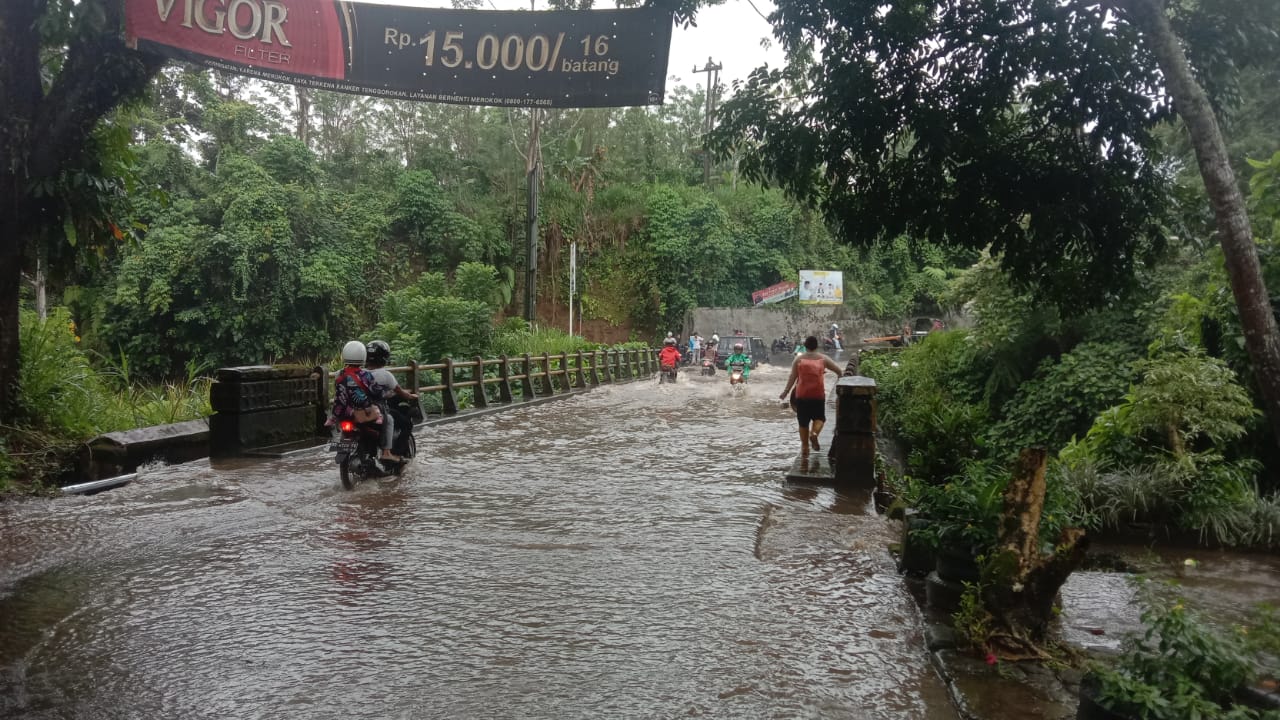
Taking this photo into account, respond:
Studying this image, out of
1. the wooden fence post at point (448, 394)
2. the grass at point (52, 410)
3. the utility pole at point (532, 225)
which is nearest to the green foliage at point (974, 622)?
the grass at point (52, 410)

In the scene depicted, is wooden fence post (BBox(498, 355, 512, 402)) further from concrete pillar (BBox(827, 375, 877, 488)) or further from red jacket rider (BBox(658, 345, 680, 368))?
concrete pillar (BBox(827, 375, 877, 488))

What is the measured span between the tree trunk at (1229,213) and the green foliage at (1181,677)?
1.05 m

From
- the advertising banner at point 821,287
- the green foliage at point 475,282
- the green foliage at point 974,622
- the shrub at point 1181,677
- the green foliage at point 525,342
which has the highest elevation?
the advertising banner at point 821,287

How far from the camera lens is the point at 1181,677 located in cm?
305

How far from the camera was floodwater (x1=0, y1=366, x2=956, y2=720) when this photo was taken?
13.1 ft

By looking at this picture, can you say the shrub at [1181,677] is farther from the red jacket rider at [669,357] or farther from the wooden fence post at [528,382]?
the red jacket rider at [669,357]

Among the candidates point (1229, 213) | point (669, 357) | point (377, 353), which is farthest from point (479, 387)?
point (1229, 213)

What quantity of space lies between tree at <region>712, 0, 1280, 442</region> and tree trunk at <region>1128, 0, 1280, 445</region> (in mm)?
835

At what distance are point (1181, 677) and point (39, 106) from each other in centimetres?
1054

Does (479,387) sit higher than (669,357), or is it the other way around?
(669,357)

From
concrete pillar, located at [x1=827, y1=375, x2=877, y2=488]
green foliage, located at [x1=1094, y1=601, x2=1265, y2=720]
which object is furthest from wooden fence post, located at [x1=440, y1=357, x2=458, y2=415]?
green foliage, located at [x1=1094, y1=601, x2=1265, y2=720]

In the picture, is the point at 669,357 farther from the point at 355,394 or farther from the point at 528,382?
the point at 355,394

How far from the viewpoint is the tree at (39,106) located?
8641 mm

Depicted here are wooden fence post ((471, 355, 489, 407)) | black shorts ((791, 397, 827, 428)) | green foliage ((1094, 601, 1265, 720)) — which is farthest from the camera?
wooden fence post ((471, 355, 489, 407))
